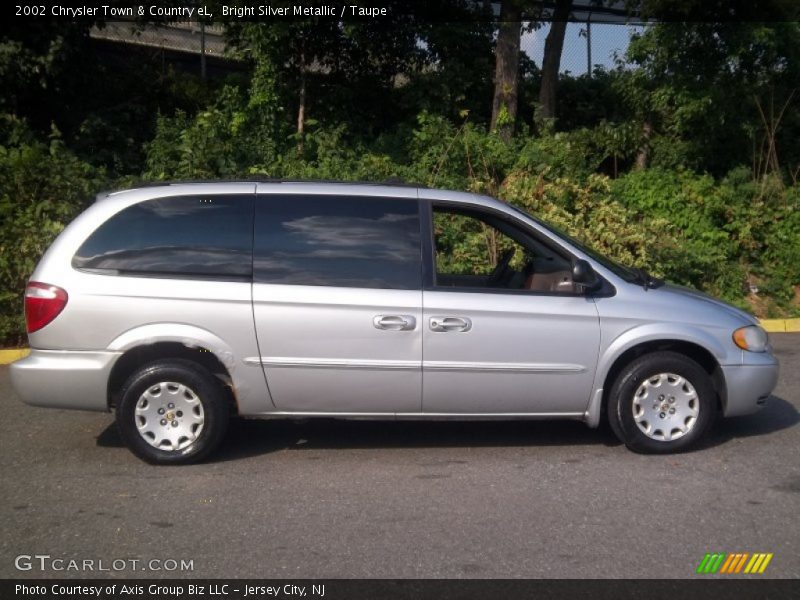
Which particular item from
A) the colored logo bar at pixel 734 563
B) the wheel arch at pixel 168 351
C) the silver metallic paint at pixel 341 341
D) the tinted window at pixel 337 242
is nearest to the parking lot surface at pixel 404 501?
the colored logo bar at pixel 734 563

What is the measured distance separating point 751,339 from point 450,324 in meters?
2.17

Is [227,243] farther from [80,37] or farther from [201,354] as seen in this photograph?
[80,37]

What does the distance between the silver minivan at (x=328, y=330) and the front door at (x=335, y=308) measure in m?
0.01

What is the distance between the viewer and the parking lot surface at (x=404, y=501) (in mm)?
4516

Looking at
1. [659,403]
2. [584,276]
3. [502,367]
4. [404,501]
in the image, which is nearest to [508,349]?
[502,367]

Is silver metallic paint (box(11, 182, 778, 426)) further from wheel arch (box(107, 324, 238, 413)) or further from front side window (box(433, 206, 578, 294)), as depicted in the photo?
front side window (box(433, 206, 578, 294))

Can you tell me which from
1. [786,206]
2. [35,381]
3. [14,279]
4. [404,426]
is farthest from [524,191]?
[35,381]

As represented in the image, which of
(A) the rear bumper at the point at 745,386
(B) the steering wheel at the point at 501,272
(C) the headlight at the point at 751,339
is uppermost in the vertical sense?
(B) the steering wheel at the point at 501,272

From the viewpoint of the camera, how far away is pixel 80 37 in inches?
495

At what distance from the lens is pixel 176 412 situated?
590cm

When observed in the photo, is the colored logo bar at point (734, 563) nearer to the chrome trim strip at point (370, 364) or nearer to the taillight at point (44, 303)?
the chrome trim strip at point (370, 364)

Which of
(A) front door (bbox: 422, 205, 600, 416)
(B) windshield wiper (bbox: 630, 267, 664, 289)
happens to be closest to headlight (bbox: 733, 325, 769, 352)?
(B) windshield wiper (bbox: 630, 267, 664, 289)

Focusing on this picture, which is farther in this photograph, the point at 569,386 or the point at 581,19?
the point at 581,19
